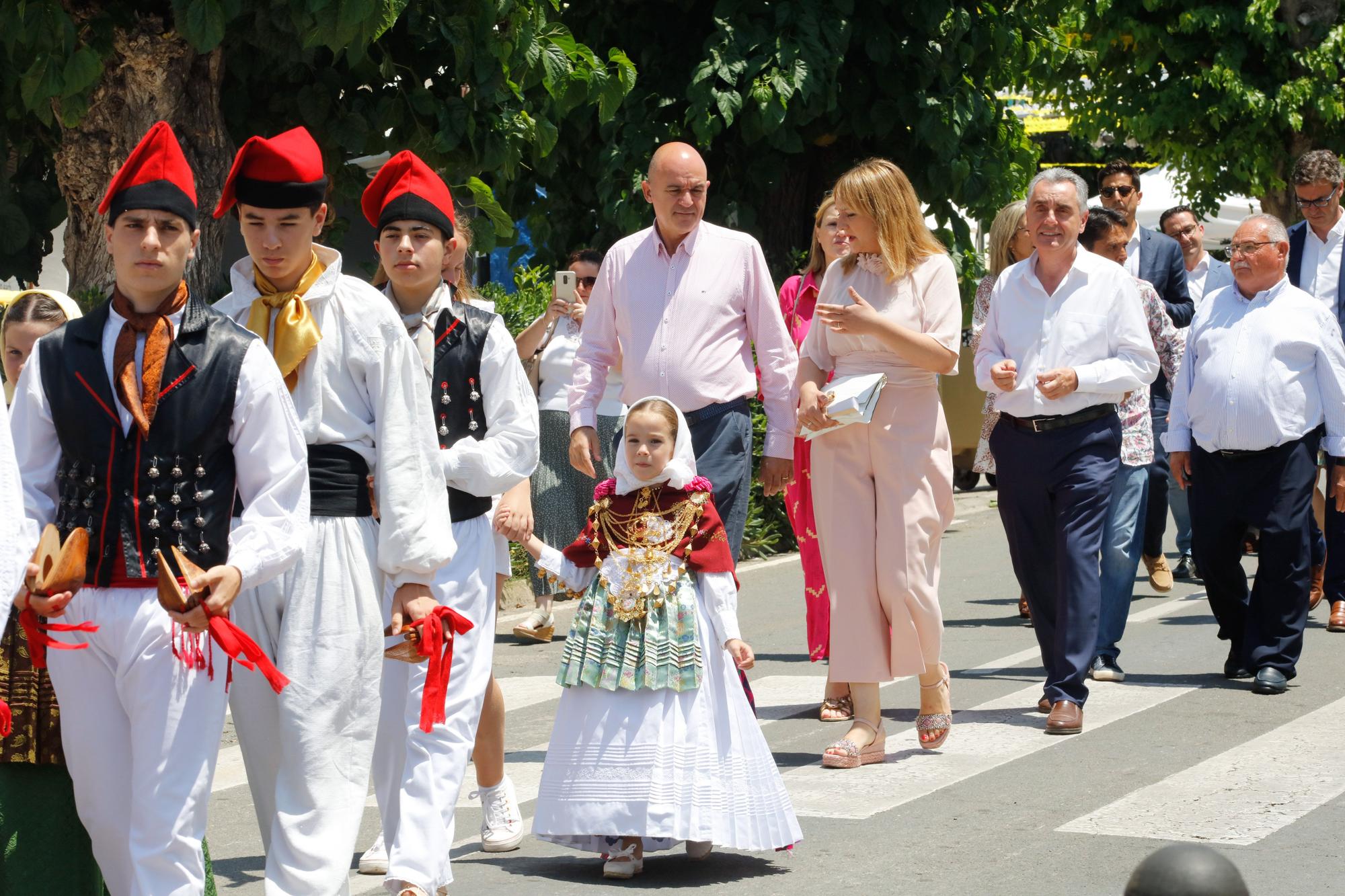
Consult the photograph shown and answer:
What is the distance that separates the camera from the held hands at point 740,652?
5.76 m

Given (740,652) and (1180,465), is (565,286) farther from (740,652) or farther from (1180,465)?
(740,652)

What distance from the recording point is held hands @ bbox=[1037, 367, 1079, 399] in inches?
303

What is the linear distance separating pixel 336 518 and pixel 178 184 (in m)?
0.94

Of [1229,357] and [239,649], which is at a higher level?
[1229,357]

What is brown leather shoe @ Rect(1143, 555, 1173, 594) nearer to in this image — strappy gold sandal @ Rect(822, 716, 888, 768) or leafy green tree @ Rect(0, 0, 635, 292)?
leafy green tree @ Rect(0, 0, 635, 292)

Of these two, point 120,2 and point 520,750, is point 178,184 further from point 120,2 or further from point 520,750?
point 120,2

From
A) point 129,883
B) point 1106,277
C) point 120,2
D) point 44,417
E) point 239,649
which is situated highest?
point 120,2

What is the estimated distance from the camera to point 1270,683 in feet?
27.8

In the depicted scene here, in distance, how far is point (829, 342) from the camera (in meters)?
7.53

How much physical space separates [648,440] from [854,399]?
133 cm

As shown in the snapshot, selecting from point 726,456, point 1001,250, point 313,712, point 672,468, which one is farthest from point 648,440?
point 1001,250

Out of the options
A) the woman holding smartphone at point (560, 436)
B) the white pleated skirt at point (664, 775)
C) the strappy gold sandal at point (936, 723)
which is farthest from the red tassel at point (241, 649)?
the woman holding smartphone at point (560, 436)

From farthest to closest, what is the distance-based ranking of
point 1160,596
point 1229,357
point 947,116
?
1. point 947,116
2. point 1160,596
3. point 1229,357

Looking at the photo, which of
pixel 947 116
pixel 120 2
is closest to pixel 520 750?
pixel 120 2
